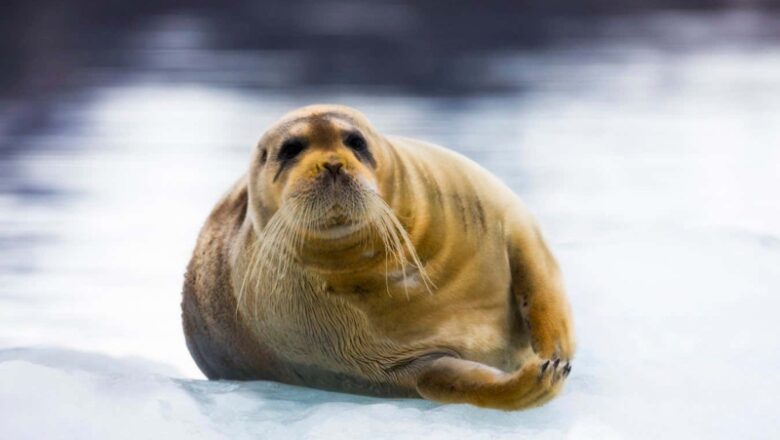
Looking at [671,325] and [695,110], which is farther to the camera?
[695,110]

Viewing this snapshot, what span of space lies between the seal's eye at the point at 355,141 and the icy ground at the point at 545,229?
2.40 ft

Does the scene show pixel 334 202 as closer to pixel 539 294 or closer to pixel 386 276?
pixel 386 276

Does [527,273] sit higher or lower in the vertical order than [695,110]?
higher

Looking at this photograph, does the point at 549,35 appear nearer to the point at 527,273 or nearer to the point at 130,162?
the point at 130,162

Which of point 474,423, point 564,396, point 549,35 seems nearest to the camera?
point 474,423

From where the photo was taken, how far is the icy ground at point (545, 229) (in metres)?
3.85

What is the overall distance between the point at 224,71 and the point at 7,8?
4.07 metres

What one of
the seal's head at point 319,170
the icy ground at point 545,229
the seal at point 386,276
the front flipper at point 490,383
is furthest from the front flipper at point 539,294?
the seal's head at point 319,170

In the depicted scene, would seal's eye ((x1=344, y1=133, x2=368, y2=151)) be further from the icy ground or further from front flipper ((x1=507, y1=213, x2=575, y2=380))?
the icy ground

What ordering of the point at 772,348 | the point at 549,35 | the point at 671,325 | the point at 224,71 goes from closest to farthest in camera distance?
the point at 772,348
the point at 671,325
the point at 224,71
the point at 549,35

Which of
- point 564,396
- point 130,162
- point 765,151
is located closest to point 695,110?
point 765,151

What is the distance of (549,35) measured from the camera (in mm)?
15703

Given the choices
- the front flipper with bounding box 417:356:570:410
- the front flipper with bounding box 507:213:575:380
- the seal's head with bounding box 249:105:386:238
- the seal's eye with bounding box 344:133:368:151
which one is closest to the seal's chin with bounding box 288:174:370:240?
the seal's head with bounding box 249:105:386:238

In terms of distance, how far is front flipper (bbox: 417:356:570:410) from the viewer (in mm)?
3604
